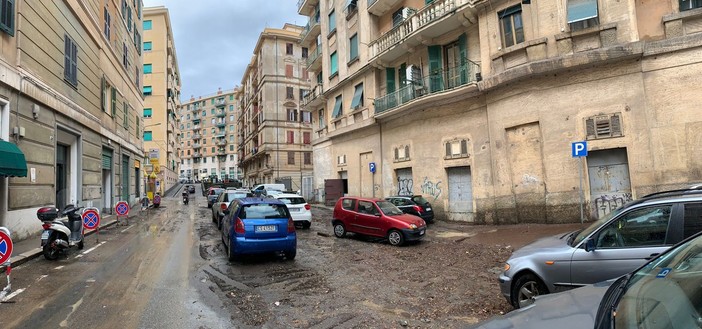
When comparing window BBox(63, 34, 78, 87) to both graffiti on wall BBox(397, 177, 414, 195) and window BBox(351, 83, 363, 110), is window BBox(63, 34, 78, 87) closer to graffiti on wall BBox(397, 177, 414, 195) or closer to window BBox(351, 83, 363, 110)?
window BBox(351, 83, 363, 110)

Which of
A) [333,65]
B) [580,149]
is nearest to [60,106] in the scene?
[580,149]

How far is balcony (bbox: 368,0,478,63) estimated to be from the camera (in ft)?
52.6

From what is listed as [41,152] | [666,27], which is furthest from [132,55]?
[666,27]

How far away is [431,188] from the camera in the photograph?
59.5ft

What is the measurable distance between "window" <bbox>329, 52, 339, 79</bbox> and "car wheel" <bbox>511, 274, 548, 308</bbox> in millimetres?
23921

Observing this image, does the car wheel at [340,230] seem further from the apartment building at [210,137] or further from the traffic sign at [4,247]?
the apartment building at [210,137]

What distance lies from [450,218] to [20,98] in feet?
54.6

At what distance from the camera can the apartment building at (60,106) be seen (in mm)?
10312

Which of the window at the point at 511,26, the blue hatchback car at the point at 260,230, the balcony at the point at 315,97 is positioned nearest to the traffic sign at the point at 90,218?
the blue hatchback car at the point at 260,230

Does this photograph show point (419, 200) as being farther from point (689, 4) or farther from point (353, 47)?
point (353, 47)

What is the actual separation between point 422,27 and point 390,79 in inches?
186

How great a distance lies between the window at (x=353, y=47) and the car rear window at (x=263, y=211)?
17.3 m

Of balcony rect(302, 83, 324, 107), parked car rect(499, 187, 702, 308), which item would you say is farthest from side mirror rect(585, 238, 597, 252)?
balcony rect(302, 83, 324, 107)

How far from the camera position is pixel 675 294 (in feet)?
6.18
